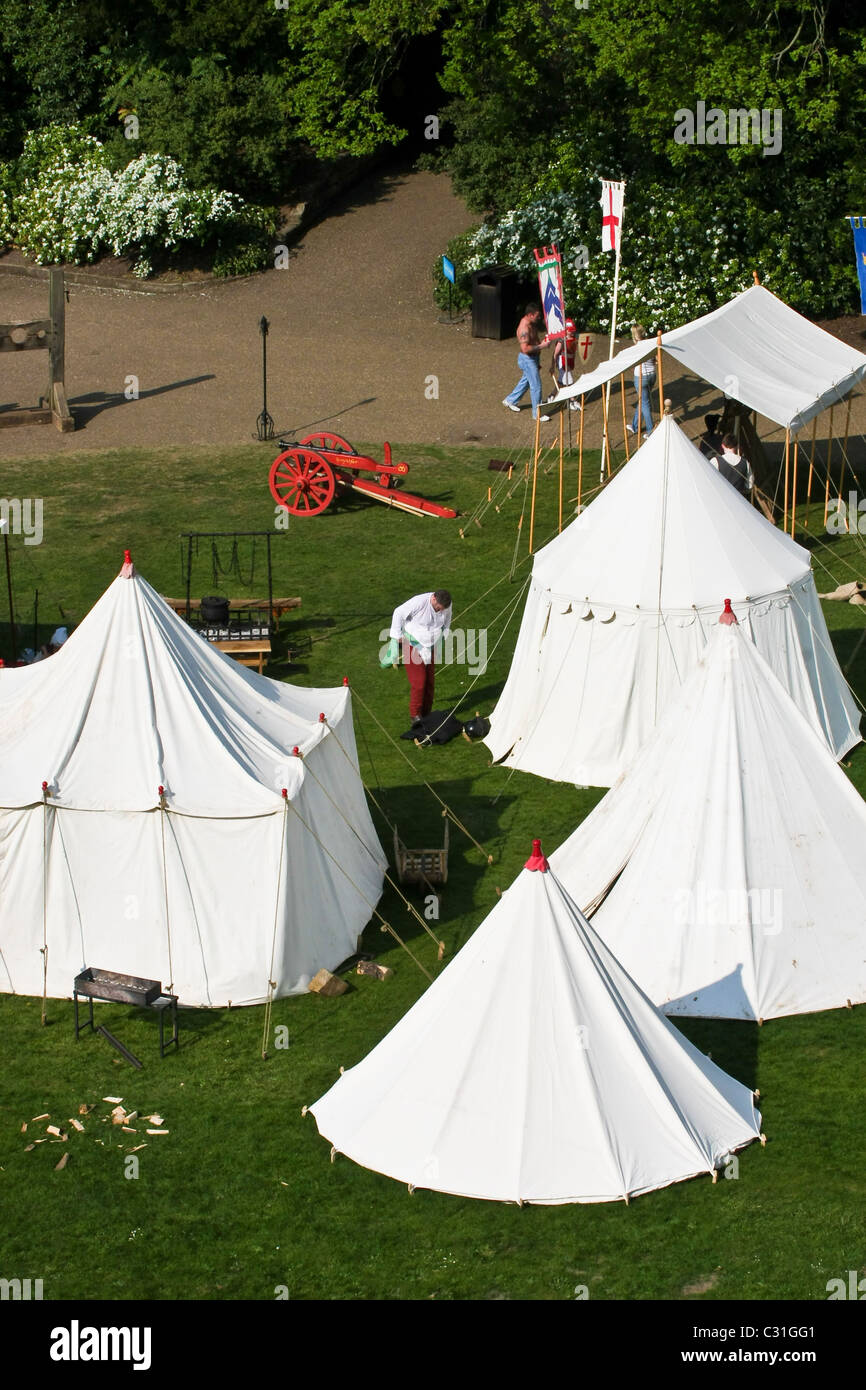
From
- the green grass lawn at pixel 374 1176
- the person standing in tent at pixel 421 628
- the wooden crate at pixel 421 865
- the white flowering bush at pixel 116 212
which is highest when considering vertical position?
the white flowering bush at pixel 116 212

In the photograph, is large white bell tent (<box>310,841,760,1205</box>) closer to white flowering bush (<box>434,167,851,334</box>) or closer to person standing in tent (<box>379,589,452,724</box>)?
person standing in tent (<box>379,589,452,724</box>)

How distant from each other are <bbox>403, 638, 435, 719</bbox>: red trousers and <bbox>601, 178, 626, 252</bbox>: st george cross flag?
27.5 feet

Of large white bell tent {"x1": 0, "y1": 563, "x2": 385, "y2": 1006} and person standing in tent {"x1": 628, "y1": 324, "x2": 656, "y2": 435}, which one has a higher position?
person standing in tent {"x1": 628, "y1": 324, "x2": 656, "y2": 435}

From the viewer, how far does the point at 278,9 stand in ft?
101

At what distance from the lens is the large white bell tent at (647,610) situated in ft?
49.1

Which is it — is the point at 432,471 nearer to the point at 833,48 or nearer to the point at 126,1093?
the point at 833,48

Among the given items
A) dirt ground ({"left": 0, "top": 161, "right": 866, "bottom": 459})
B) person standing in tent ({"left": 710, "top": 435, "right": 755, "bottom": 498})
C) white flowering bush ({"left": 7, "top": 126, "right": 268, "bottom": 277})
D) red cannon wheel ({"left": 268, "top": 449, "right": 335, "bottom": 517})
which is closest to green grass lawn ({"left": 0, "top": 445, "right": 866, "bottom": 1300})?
person standing in tent ({"left": 710, "top": 435, "right": 755, "bottom": 498})

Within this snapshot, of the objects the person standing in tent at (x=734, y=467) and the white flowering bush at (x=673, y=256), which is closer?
the person standing in tent at (x=734, y=467)

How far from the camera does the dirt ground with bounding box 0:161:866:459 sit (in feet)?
81.7

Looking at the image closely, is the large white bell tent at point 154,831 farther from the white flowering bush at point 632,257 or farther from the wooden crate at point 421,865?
the white flowering bush at point 632,257

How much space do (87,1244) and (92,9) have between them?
28.4 meters

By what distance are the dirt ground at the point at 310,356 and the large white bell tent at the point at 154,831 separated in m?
12.4

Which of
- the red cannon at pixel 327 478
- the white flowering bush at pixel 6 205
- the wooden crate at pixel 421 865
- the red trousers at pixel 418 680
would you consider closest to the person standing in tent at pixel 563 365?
the red cannon at pixel 327 478
